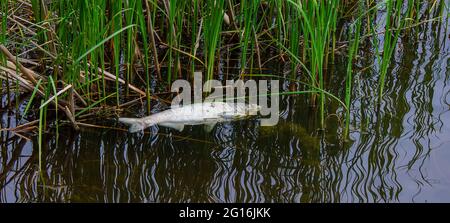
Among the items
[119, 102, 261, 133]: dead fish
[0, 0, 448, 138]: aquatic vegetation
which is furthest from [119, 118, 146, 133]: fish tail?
[0, 0, 448, 138]: aquatic vegetation

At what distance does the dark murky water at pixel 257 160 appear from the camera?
3406 mm

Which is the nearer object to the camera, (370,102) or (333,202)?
(333,202)

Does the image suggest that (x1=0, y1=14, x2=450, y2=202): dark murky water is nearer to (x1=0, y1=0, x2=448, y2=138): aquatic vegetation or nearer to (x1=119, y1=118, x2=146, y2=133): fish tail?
(x1=119, y1=118, x2=146, y2=133): fish tail

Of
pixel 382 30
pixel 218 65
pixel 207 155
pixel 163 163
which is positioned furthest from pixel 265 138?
pixel 382 30

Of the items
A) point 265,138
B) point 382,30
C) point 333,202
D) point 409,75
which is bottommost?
point 333,202

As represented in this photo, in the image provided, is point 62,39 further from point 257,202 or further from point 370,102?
point 370,102

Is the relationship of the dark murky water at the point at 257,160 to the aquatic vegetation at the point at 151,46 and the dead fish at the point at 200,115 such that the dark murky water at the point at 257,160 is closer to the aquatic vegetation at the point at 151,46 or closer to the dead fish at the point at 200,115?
the dead fish at the point at 200,115

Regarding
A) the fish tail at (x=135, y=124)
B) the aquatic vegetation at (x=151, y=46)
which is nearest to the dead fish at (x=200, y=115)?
the fish tail at (x=135, y=124)

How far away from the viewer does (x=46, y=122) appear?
4.07 meters

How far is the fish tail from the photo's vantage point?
3977 mm

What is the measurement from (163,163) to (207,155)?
0.82 ft

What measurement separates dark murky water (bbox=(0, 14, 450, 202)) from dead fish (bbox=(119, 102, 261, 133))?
5cm

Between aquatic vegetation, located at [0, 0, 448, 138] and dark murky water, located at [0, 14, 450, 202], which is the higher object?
aquatic vegetation, located at [0, 0, 448, 138]

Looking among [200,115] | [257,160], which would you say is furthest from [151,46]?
[257,160]
